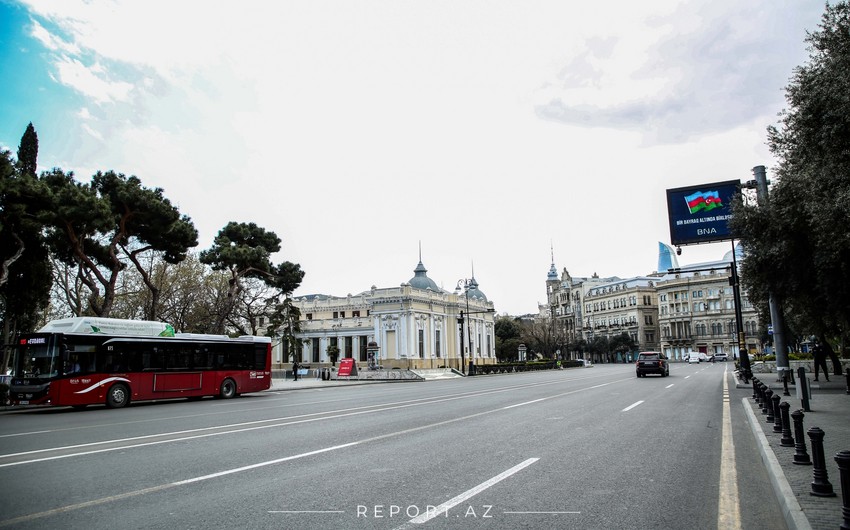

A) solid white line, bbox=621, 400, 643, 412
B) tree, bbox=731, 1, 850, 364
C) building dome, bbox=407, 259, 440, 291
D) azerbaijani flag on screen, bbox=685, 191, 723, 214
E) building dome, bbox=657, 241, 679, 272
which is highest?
building dome, bbox=657, 241, 679, 272

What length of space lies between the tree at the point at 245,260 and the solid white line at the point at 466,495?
98.4 ft

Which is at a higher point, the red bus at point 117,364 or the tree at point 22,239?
the tree at point 22,239

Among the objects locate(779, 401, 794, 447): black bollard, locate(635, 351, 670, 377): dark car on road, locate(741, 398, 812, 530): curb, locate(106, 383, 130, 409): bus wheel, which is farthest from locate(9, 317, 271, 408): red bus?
locate(635, 351, 670, 377): dark car on road

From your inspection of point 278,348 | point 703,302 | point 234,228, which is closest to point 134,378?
point 234,228

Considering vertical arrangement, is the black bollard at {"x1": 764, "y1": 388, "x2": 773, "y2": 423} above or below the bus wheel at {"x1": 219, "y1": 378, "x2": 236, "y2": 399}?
above

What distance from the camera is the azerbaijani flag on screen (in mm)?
22719

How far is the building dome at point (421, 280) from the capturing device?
75.6 metres

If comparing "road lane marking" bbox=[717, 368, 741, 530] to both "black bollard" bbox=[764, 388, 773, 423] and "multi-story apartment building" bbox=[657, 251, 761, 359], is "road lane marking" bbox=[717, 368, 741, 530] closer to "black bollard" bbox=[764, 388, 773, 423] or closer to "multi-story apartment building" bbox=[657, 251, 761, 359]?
"black bollard" bbox=[764, 388, 773, 423]

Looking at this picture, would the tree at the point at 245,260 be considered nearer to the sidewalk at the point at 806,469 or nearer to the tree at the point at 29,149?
the tree at the point at 29,149

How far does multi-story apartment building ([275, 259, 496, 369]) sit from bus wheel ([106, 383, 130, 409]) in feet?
108

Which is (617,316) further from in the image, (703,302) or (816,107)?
(816,107)

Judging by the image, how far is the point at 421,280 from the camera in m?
76.4

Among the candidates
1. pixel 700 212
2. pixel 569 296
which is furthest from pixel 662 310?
pixel 700 212

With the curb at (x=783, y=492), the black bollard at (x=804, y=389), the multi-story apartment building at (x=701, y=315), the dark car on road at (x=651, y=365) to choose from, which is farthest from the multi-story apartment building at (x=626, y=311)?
the curb at (x=783, y=492)
